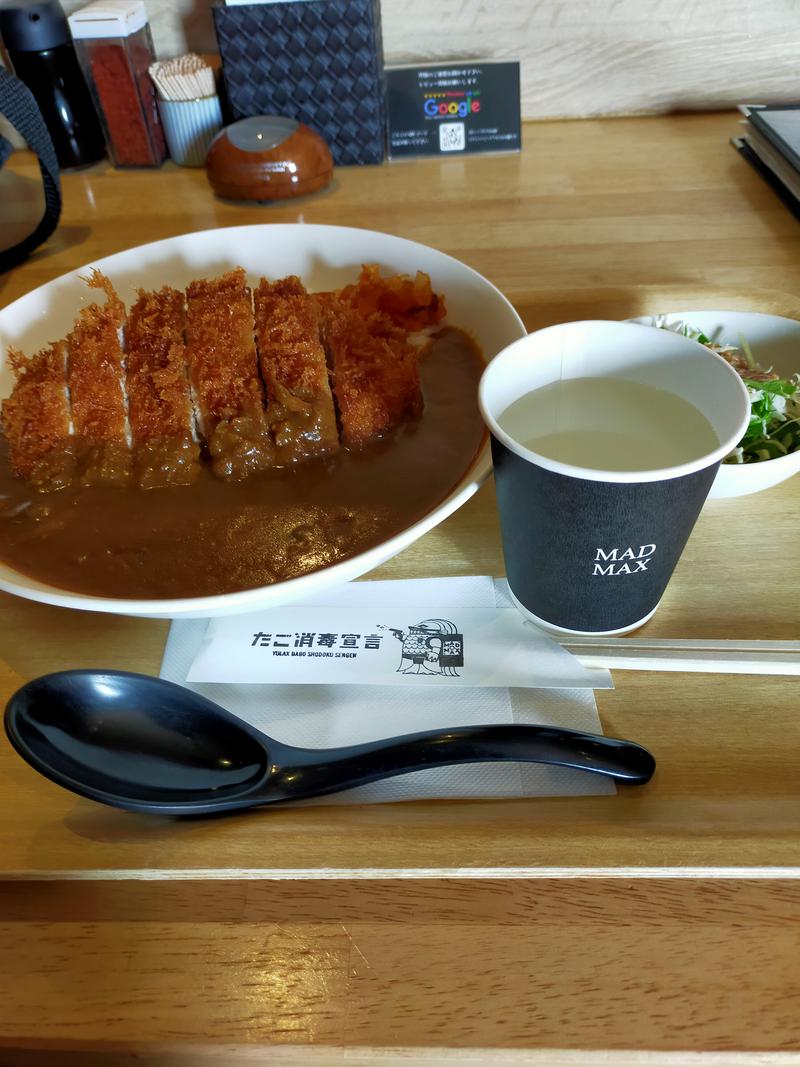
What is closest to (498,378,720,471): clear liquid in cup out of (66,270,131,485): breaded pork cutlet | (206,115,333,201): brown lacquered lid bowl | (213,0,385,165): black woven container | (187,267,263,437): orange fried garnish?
(187,267,263,437): orange fried garnish

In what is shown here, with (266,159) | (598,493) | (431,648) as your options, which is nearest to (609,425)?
(598,493)

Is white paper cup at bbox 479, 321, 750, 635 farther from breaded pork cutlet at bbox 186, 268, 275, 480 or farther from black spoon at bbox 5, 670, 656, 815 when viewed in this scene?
breaded pork cutlet at bbox 186, 268, 275, 480

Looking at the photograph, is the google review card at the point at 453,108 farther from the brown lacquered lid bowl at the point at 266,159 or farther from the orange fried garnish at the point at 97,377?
the orange fried garnish at the point at 97,377

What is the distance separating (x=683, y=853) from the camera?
0.57 m

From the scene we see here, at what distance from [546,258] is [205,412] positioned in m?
0.71

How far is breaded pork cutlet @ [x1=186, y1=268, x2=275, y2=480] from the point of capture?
2.85ft

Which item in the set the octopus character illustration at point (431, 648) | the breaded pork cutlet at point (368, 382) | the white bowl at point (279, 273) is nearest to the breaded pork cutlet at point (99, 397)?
the white bowl at point (279, 273)

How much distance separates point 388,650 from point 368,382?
14.2 inches

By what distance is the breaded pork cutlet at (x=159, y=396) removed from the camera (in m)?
0.87

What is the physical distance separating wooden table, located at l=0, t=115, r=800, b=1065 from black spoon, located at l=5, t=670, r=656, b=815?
29 millimetres

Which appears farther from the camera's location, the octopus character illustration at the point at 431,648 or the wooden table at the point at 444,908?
the octopus character illustration at the point at 431,648

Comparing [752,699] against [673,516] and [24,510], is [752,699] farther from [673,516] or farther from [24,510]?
[24,510]

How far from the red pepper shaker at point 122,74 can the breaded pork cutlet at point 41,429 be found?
938 mm

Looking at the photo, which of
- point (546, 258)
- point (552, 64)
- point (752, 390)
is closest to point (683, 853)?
point (752, 390)
